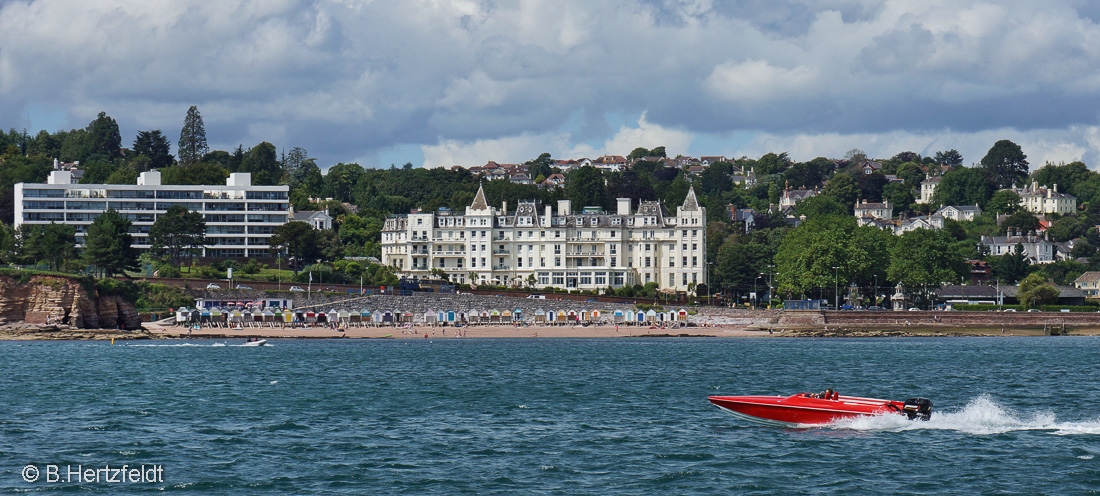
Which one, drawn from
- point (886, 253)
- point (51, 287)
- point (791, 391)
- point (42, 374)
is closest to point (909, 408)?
point (791, 391)

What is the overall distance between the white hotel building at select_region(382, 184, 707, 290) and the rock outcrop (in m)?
57.5

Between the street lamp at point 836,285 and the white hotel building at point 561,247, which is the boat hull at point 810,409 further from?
the white hotel building at point 561,247

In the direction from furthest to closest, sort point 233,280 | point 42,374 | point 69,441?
point 233,280, point 42,374, point 69,441

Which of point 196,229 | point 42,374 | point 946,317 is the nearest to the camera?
point 42,374

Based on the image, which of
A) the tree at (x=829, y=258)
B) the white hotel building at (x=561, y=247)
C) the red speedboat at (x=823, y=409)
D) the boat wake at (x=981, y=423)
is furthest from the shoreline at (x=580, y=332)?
the red speedboat at (x=823, y=409)

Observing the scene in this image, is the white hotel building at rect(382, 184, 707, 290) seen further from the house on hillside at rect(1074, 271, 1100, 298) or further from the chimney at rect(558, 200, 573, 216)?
the house on hillside at rect(1074, 271, 1100, 298)

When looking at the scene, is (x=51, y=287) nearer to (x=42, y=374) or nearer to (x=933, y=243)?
(x=42, y=374)

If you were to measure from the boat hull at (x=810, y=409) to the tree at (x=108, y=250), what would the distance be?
99500 millimetres

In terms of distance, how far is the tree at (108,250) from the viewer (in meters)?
124

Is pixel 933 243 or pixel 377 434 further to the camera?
pixel 933 243

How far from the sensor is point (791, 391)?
53.7m

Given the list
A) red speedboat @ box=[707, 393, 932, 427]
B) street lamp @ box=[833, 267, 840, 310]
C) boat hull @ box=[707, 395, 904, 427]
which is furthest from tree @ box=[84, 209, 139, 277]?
red speedboat @ box=[707, 393, 932, 427]

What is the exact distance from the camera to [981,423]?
40.5 meters

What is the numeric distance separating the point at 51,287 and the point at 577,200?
10450 cm
